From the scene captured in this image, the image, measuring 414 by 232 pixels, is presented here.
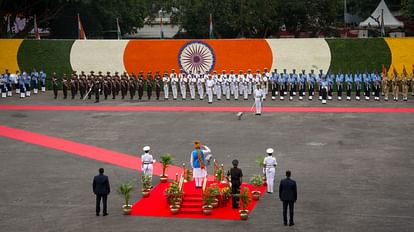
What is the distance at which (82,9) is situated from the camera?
4919cm

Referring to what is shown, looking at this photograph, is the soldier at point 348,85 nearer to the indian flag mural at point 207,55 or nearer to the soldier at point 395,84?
the soldier at point 395,84

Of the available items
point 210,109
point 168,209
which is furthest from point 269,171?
point 210,109

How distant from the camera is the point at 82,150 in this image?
22.9 m

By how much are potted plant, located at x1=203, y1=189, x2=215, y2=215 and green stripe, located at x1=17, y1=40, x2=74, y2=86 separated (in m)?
25.0

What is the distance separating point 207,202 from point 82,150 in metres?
8.43

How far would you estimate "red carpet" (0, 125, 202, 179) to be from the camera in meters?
20.4

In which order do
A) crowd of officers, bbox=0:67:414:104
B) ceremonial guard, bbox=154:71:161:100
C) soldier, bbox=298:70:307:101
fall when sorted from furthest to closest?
1. ceremonial guard, bbox=154:71:161:100
2. soldier, bbox=298:70:307:101
3. crowd of officers, bbox=0:67:414:104

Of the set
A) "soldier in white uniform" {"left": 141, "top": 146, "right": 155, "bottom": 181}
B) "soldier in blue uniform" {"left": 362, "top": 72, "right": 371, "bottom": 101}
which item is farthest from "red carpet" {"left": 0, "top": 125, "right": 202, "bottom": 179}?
"soldier in blue uniform" {"left": 362, "top": 72, "right": 371, "bottom": 101}

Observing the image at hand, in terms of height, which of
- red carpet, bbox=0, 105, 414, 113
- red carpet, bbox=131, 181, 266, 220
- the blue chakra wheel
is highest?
the blue chakra wheel

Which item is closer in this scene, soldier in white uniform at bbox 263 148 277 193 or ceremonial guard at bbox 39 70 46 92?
soldier in white uniform at bbox 263 148 277 193

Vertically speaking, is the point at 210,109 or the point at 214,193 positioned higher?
the point at 210,109

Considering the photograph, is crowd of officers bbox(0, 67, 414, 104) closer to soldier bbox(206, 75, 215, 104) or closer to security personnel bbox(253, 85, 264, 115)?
soldier bbox(206, 75, 215, 104)

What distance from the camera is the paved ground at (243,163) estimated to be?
49.4 feet

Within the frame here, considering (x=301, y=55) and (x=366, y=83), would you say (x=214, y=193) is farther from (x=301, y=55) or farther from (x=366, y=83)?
→ (x=301, y=55)
